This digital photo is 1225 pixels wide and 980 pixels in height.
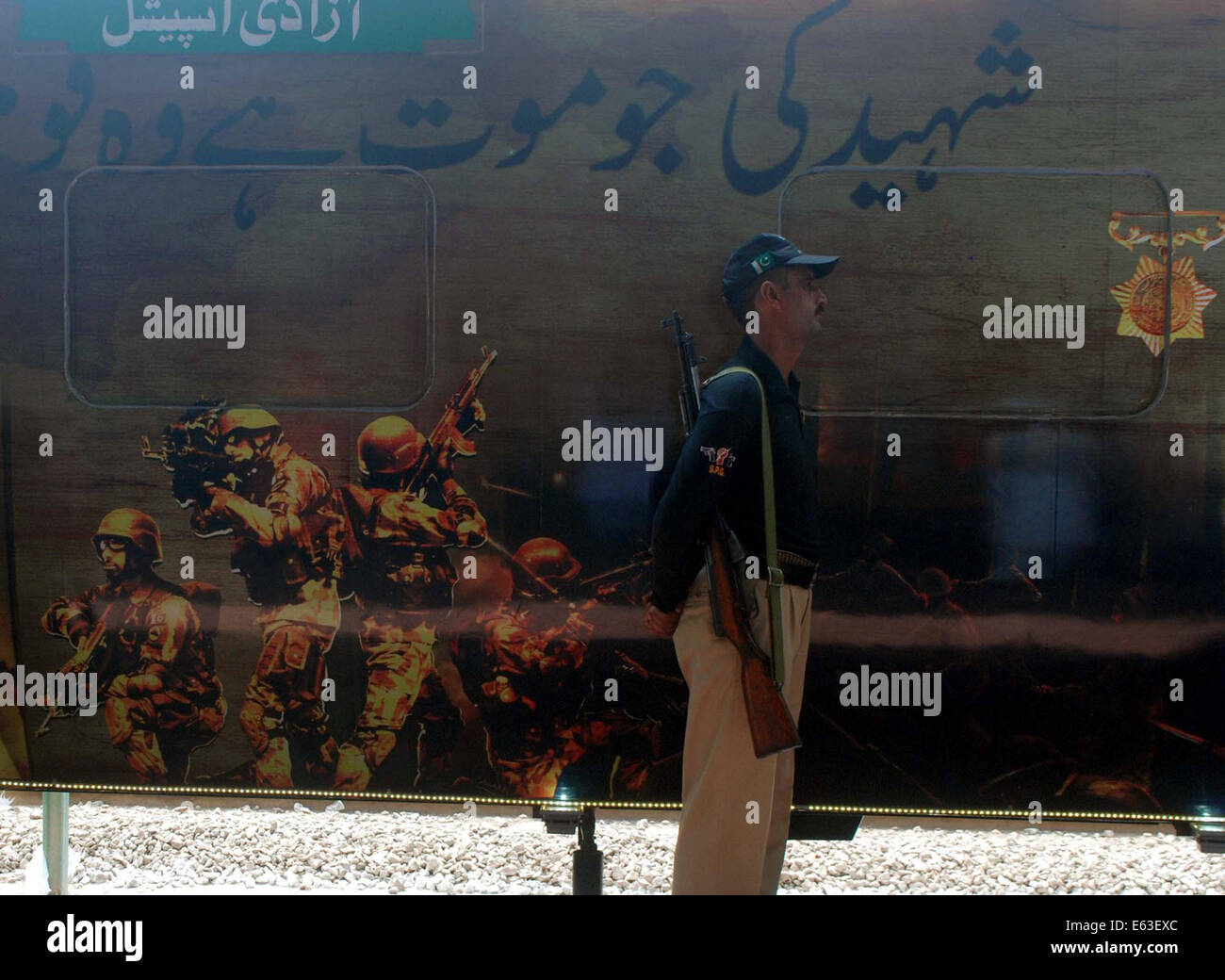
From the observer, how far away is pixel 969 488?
2779 millimetres

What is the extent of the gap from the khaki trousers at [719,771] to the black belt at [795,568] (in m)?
0.03

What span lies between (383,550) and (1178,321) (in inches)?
89.9

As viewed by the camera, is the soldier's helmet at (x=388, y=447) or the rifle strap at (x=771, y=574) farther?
the soldier's helmet at (x=388, y=447)

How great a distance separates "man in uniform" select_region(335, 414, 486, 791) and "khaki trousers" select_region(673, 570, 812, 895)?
2.48ft

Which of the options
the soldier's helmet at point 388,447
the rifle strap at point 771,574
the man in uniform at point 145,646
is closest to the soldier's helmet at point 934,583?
the rifle strap at point 771,574

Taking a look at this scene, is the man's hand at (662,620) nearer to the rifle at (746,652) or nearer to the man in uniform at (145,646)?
the rifle at (746,652)

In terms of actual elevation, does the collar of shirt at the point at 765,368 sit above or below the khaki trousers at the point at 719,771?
above

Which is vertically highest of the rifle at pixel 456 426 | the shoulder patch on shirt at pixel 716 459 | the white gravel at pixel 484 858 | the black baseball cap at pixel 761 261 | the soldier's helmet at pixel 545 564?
the black baseball cap at pixel 761 261

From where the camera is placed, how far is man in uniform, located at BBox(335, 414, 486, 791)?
2852 mm

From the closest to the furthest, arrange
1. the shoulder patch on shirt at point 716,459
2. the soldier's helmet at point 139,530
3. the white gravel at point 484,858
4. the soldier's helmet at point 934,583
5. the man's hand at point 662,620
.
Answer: the shoulder patch on shirt at point 716,459 < the man's hand at point 662,620 < the soldier's helmet at point 934,583 < the soldier's helmet at point 139,530 < the white gravel at point 484,858

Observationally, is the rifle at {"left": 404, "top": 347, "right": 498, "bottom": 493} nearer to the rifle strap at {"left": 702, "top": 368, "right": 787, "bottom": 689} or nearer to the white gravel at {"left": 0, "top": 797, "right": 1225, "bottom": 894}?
the rifle strap at {"left": 702, "top": 368, "right": 787, "bottom": 689}

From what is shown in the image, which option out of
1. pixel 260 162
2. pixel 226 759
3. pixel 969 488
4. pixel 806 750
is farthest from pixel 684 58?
pixel 226 759

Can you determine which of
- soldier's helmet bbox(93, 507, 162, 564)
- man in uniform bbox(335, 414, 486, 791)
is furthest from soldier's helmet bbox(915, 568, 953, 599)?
soldier's helmet bbox(93, 507, 162, 564)

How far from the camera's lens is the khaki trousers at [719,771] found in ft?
7.84
